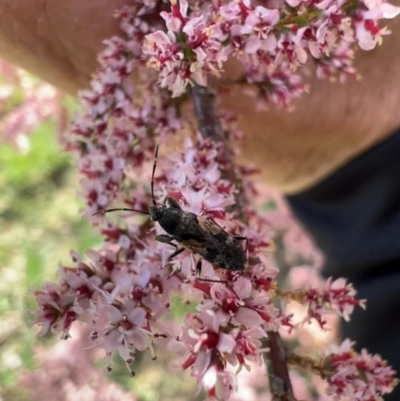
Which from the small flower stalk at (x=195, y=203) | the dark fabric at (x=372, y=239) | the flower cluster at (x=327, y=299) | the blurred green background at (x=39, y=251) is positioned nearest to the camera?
the small flower stalk at (x=195, y=203)

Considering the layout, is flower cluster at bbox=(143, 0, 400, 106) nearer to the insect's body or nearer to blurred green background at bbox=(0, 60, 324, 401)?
the insect's body

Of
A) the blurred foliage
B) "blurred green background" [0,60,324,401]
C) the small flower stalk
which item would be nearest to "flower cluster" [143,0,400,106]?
the small flower stalk

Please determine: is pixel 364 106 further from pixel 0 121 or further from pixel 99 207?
pixel 0 121

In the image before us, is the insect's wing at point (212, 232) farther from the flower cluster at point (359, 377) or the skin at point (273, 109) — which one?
the skin at point (273, 109)

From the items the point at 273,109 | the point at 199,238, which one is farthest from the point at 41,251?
the point at 199,238

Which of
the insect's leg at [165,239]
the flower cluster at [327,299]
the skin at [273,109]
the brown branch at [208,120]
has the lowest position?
the flower cluster at [327,299]

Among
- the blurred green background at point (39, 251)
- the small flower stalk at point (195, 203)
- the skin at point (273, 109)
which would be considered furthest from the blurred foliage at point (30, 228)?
the small flower stalk at point (195, 203)
